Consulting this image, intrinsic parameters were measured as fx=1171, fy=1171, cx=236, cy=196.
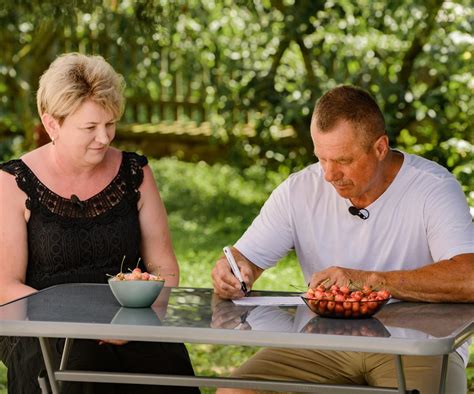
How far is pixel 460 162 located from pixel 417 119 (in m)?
1.13

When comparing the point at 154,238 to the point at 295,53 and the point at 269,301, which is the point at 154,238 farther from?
the point at 295,53

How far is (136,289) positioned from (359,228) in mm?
879

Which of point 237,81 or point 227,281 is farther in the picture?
point 237,81

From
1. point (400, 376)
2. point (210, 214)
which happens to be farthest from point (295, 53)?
point (400, 376)

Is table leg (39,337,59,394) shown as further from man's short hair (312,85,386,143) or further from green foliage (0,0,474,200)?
green foliage (0,0,474,200)

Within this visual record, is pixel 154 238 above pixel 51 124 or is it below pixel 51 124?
below

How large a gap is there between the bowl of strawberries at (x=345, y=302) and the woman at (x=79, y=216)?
0.86 meters

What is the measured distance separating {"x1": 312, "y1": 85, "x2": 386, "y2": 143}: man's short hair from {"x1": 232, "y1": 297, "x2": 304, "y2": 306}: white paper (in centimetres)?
56

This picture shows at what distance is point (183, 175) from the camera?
39.9 ft

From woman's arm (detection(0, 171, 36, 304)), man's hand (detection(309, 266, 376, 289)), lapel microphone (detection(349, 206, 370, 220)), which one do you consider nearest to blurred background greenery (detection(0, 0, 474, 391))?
woman's arm (detection(0, 171, 36, 304))

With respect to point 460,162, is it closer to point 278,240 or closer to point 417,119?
point 417,119

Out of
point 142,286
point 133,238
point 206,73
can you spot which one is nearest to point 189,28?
point 206,73

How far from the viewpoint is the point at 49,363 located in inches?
135

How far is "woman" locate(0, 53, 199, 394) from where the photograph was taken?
12.7 ft
